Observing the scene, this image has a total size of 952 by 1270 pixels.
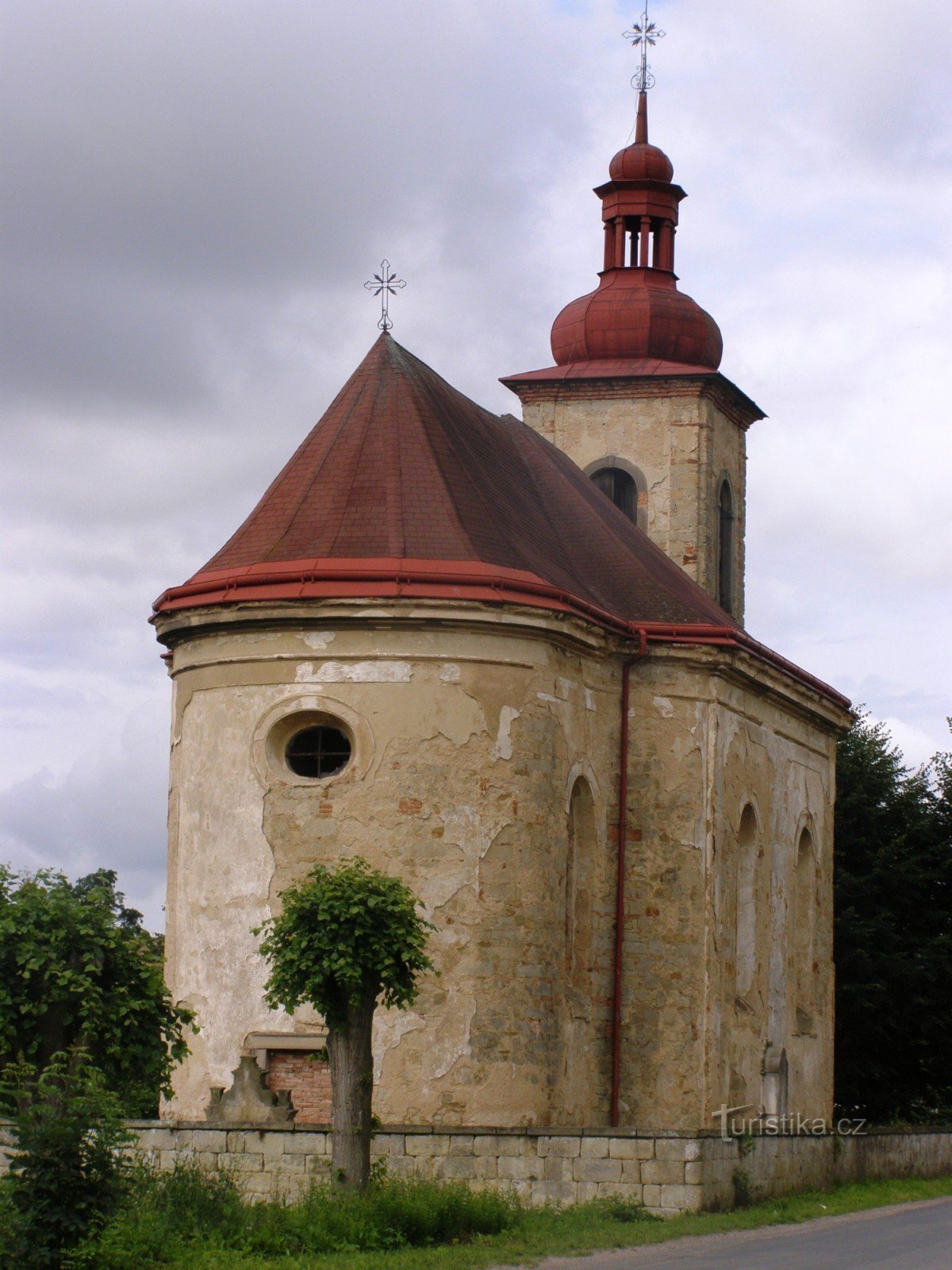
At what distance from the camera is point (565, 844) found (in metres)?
22.2

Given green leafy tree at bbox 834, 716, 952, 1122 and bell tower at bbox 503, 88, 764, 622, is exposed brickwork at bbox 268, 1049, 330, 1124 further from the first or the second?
green leafy tree at bbox 834, 716, 952, 1122

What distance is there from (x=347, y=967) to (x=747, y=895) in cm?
1003

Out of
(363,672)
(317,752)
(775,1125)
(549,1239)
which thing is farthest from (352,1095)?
(775,1125)

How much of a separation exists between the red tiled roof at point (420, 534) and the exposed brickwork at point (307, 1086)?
474 cm

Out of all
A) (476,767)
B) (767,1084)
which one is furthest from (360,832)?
(767,1084)

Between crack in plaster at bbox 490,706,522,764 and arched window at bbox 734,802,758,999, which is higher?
crack in plaster at bbox 490,706,522,764

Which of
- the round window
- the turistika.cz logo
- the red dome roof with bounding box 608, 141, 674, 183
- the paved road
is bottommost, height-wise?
the paved road

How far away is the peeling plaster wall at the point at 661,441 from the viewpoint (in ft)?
103

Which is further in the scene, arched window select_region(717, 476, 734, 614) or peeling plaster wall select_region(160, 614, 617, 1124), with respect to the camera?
arched window select_region(717, 476, 734, 614)

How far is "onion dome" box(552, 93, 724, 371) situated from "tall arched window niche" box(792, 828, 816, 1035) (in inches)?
303

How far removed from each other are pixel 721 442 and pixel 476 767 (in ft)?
42.7

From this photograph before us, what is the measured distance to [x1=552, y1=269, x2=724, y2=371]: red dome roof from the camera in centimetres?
3234

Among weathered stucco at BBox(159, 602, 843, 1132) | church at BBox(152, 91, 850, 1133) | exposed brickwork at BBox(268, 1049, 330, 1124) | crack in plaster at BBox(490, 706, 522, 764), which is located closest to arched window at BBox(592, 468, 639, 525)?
church at BBox(152, 91, 850, 1133)

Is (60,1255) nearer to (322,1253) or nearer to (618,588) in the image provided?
(322,1253)
